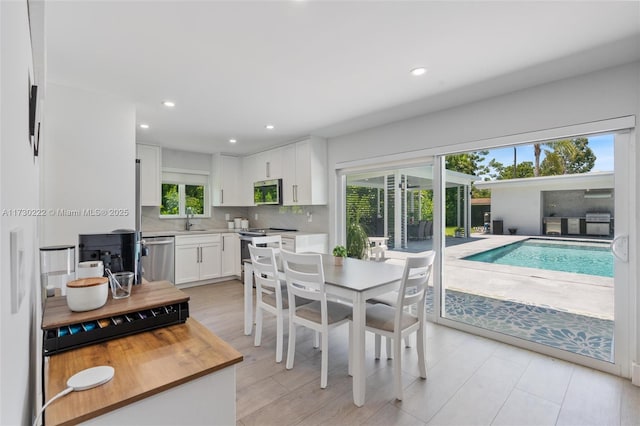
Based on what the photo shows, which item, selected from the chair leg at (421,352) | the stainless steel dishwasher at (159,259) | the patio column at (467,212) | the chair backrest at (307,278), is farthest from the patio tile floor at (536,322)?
the stainless steel dishwasher at (159,259)

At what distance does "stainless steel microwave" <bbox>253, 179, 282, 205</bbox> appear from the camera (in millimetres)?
5043

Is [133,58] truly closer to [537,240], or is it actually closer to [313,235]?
[313,235]

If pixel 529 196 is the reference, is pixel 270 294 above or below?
below

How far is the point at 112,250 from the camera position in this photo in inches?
77.2

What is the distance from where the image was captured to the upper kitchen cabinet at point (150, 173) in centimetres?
473

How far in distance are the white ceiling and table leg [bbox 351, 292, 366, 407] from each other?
1.71m

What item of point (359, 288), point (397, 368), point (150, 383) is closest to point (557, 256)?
point (397, 368)

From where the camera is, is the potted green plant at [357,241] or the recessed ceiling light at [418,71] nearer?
the recessed ceiling light at [418,71]

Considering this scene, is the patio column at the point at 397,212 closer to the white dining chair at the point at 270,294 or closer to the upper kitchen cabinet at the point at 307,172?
the upper kitchen cabinet at the point at 307,172

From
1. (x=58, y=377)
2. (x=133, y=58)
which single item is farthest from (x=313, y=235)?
(x=58, y=377)

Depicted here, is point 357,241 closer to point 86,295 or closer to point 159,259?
point 86,295

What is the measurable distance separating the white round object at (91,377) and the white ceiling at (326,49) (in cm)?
178

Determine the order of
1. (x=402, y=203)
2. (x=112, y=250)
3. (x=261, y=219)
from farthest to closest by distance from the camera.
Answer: (x=261, y=219)
(x=402, y=203)
(x=112, y=250)

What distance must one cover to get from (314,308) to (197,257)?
314 cm
